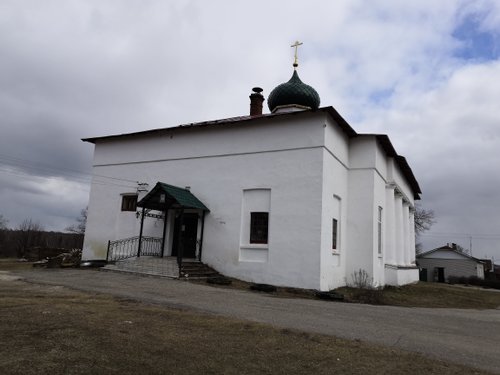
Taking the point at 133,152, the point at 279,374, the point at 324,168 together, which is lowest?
the point at 279,374

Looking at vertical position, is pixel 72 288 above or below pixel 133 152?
below

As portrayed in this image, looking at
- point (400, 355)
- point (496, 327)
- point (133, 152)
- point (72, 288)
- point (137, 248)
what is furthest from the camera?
point (133, 152)

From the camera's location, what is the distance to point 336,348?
675 centimetres

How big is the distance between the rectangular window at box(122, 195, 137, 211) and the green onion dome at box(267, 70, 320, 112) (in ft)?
29.8

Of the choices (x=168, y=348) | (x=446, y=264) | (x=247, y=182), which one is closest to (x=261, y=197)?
(x=247, y=182)

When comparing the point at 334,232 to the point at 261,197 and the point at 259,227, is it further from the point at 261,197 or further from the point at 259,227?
the point at 261,197

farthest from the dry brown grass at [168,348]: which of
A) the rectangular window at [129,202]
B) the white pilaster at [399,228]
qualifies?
the white pilaster at [399,228]

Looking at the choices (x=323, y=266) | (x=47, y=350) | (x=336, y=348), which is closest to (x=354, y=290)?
(x=323, y=266)

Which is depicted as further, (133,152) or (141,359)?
(133,152)

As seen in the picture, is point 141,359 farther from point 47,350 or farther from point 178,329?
point 178,329

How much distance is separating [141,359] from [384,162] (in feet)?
65.6

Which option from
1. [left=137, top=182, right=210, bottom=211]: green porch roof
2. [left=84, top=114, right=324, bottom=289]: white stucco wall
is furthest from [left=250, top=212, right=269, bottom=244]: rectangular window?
[left=137, top=182, right=210, bottom=211]: green porch roof

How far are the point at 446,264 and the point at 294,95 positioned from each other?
3691 centimetres

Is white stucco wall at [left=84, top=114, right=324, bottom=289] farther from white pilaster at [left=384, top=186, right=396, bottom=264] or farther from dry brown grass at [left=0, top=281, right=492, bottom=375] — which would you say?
dry brown grass at [left=0, top=281, right=492, bottom=375]
